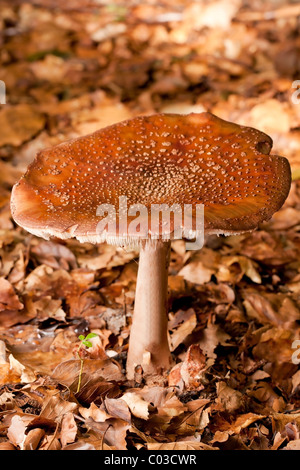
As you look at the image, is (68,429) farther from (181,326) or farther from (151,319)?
(181,326)

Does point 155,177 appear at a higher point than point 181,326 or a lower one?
higher

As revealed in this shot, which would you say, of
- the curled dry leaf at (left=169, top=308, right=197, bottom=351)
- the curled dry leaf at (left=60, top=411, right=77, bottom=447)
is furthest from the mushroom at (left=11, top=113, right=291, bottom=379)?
the curled dry leaf at (left=60, top=411, right=77, bottom=447)

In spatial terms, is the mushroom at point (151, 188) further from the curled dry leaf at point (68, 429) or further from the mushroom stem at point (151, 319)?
the curled dry leaf at point (68, 429)

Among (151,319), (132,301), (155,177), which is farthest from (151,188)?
(132,301)

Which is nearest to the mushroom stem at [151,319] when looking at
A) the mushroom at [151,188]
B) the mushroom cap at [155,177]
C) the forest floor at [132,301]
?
the mushroom at [151,188]

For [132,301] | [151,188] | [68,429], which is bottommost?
[132,301]

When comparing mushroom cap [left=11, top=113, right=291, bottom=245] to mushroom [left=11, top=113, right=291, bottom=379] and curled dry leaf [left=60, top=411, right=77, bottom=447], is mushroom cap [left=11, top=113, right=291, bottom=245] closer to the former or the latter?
mushroom [left=11, top=113, right=291, bottom=379]

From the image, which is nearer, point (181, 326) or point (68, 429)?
point (68, 429)

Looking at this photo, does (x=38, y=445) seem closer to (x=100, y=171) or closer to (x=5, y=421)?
(x=5, y=421)
